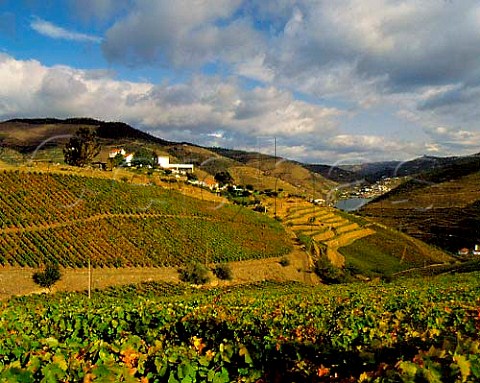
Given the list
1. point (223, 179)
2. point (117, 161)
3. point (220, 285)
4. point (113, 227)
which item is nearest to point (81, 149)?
point (117, 161)

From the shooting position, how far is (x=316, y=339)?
30.4 ft

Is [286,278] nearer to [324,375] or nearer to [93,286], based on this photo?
[93,286]

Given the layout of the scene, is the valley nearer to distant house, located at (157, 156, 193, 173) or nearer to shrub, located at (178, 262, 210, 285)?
shrub, located at (178, 262, 210, 285)

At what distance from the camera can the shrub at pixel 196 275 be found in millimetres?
51188

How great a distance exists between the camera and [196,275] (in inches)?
2024

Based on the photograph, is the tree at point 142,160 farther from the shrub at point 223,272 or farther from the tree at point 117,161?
the shrub at point 223,272

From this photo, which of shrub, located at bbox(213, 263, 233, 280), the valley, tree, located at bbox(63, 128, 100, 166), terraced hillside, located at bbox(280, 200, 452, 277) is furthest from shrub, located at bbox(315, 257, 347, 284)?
tree, located at bbox(63, 128, 100, 166)

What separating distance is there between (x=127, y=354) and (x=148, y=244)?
5181cm

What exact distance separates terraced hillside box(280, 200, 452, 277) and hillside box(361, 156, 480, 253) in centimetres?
1533

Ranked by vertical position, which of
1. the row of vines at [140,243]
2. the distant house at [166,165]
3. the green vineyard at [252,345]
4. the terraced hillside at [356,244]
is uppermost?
the distant house at [166,165]

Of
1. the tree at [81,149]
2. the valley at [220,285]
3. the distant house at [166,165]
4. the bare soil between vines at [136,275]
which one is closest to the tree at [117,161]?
the tree at [81,149]

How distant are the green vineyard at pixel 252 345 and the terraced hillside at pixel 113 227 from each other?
3727 cm

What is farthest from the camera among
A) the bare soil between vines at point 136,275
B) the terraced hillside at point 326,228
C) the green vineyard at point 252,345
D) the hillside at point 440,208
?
the hillside at point 440,208

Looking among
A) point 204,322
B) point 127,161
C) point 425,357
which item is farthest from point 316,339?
point 127,161
